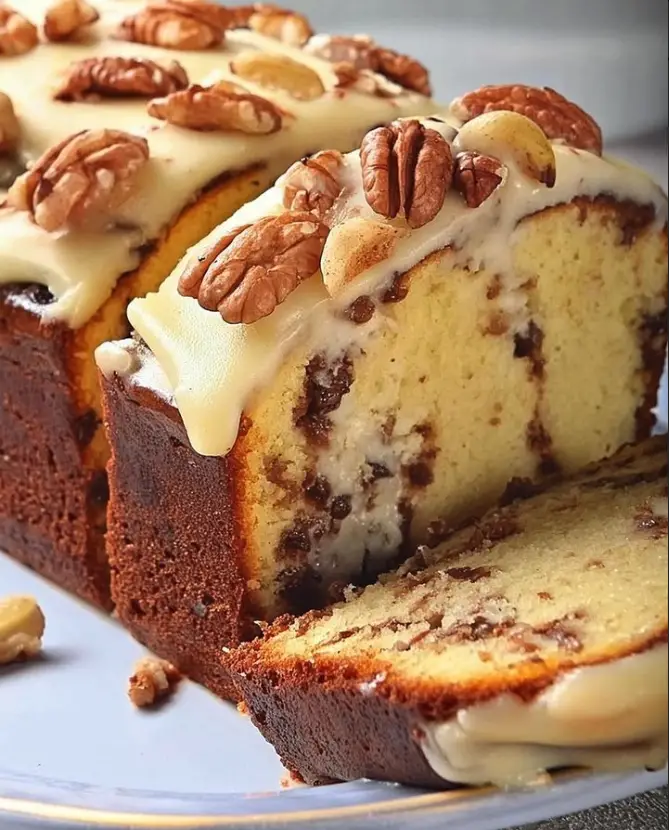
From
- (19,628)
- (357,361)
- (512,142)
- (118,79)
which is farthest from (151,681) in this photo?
(118,79)

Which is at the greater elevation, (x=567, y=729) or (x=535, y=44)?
(x=567, y=729)

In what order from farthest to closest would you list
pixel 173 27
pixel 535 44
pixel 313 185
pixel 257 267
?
pixel 535 44
pixel 173 27
pixel 313 185
pixel 257 267

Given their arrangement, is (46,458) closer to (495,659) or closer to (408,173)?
(408,173)

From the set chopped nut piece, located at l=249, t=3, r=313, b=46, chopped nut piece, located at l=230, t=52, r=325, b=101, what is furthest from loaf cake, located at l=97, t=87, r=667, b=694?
chopped nut piece, located at l=249, t=3, r=313, b=46

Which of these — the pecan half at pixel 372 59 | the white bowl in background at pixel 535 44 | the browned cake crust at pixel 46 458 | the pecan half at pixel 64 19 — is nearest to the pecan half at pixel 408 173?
the browned cake crust at pixel 46 458

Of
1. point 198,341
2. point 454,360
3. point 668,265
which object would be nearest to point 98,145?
point 198,341

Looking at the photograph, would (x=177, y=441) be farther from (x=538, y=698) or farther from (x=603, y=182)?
(x=603, y=182)
